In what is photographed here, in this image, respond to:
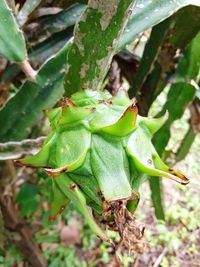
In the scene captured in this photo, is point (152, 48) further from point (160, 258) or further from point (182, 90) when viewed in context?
point (160, 258)

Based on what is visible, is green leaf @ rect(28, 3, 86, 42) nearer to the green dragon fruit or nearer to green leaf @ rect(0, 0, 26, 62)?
green leaf @ rect(0, 0, 26, 62)

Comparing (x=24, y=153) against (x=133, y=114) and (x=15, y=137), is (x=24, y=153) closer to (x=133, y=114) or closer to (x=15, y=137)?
(x=15, y=137)

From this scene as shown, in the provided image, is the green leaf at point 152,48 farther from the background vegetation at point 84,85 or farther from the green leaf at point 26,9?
the green leaf at point 26,9

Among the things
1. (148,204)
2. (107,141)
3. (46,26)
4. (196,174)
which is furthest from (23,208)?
(107,141)

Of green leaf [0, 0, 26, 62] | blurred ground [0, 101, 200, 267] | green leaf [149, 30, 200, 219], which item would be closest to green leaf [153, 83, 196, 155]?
green leaf [149, 30, 200, 219]

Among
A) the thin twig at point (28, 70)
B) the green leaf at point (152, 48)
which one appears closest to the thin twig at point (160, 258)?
the green leaf at point (152, 48)
